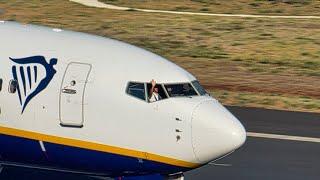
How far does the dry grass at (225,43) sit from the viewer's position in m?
37.4

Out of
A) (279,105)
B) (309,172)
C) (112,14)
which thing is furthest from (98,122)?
(112,14)

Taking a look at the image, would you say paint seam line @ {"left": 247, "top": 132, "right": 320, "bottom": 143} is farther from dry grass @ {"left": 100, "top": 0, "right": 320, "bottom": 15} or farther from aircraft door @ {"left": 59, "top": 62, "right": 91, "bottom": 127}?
dry grass @ {"left": 100, "top": 0, "right": 320, "bottom": 15}

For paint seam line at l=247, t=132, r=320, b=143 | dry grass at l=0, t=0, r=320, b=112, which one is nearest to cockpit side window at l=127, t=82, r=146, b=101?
paint seam line at l=247, t=132, r=320, b=143

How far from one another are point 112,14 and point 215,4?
12.7 metres

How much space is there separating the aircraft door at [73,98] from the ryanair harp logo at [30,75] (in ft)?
1.67

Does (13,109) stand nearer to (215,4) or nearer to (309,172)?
(309,172)

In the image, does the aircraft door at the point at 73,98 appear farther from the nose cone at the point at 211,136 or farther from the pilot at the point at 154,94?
the nose cone at the point at 211,136

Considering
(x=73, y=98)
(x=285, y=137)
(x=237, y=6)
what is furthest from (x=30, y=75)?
(x=237, y=6)

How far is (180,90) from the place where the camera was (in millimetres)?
17859

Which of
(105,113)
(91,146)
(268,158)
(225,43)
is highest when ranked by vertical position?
(105,113)

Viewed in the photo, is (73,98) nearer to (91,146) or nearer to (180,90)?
(91,146)

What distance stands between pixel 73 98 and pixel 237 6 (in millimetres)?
59585

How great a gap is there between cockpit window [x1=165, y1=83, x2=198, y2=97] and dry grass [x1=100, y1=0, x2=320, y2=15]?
53718 millimetres

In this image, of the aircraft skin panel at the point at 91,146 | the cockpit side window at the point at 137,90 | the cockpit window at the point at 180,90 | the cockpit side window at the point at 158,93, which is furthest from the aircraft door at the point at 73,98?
the cockpit window at the point at 180,90
